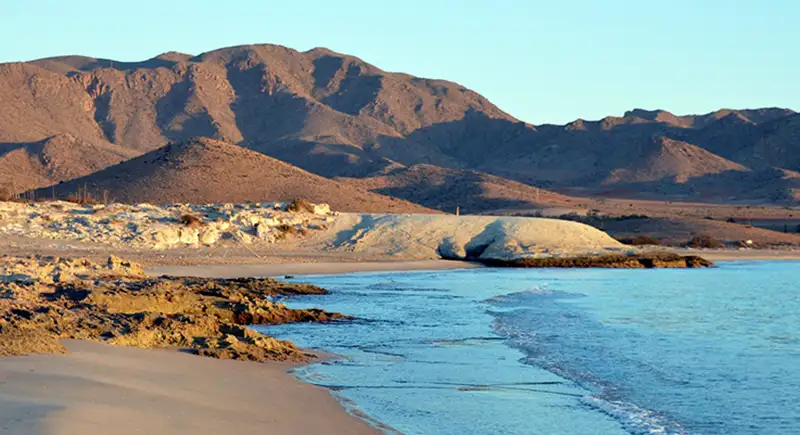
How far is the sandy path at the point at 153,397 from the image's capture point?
28.9 ft

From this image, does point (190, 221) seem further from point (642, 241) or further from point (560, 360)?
point (642, 241)

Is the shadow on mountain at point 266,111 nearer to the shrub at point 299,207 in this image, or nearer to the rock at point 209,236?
the shrub at point 299,207

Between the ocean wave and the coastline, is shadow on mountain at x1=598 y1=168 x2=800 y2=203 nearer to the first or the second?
the coastline

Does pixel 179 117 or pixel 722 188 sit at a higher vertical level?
pixel 179 117

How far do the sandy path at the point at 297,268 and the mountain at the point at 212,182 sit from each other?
24.2 metres

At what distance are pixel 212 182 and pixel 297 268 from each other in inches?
1314

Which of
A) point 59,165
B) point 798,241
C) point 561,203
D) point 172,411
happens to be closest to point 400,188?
point 561,203

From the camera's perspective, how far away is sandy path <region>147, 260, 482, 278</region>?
3305 centimetres

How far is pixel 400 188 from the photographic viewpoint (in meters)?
121

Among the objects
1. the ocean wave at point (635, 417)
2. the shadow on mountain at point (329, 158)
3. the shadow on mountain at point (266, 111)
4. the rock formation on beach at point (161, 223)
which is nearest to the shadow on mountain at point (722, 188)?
the shadow on mountain at point (329, 158)

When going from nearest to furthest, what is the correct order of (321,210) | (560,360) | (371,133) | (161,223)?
(560,360)
(161,223)
(321,210)
(371,133)

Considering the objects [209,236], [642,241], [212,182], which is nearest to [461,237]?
[209,236]

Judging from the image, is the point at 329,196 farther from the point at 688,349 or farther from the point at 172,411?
the point at 172,411

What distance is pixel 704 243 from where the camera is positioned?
6806 cm
